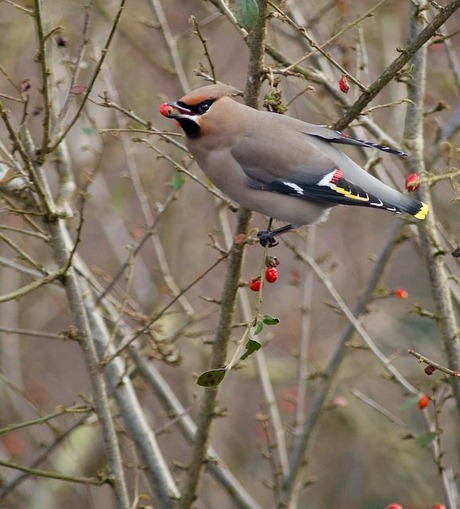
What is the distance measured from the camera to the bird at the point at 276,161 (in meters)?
3.63

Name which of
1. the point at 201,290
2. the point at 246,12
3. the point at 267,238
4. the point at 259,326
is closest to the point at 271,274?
the point at 267,238

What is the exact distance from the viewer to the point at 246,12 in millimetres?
2760

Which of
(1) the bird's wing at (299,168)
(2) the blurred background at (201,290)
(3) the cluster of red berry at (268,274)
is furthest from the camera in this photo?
(2) the blurred background at (201,290)

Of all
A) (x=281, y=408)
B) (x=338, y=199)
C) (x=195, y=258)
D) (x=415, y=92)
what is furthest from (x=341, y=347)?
(x=281, y=408)

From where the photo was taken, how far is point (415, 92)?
3.77 meters

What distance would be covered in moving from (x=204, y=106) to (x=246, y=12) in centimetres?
89

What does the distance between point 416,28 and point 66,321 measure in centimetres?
457

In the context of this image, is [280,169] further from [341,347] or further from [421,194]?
[341,347]

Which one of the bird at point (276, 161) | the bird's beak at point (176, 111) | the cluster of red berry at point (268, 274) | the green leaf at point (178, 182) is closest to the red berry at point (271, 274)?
the cluster of red berry at point (268, 274)

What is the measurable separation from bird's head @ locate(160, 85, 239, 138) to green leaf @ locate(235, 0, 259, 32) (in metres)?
0.67

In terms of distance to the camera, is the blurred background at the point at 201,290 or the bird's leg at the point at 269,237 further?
the blurred background at the point at 201,290

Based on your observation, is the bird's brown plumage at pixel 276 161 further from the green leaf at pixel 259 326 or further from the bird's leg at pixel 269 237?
the green leaf at pixel 259 326

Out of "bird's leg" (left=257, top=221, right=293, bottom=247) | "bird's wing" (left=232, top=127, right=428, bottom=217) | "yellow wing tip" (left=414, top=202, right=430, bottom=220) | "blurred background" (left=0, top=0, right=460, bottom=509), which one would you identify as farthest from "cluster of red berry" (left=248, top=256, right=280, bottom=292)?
→ "blurred background" (left=0, top=0, right=460, bottom=509)

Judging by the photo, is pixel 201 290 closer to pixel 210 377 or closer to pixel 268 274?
pixel 268 274
